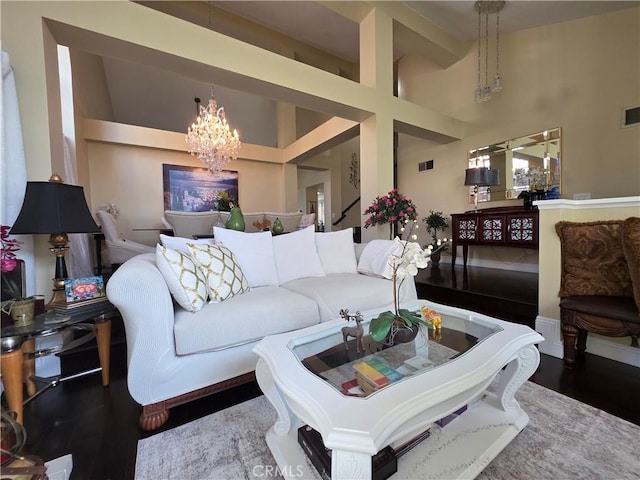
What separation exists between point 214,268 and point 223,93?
5.86m

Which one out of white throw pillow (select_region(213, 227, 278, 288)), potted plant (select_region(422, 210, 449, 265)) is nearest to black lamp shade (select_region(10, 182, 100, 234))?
white throw pillow (select_region(213, 227, 278, 288))

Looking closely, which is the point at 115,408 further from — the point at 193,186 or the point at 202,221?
the point at 193,186

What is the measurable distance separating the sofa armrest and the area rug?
0.86ft

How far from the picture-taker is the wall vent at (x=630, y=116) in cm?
300

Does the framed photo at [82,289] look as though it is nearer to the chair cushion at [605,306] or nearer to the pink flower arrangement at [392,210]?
the pink flower arrangement at [392,210]

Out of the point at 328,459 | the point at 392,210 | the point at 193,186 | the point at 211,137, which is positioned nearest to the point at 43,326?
the point at 328,459

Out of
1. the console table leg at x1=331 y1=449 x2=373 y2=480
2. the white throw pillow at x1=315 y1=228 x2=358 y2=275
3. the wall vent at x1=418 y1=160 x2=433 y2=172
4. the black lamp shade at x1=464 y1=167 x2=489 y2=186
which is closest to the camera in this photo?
the console table leg at x1=331 y1=449 x2=373 y2=480

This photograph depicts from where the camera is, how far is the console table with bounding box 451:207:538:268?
3.36 meters

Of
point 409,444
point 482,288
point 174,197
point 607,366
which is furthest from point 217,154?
point 607,366

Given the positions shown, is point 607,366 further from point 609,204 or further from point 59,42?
point 59,42

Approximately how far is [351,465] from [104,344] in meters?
1.72

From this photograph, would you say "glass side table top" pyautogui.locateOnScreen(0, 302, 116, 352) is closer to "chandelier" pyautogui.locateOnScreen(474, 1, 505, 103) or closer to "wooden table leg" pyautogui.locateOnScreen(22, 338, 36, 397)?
"wooden table leg" pyautogui.locateOnScreen(22, 338, 36, 397)

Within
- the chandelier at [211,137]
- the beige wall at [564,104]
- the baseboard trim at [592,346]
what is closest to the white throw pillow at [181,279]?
the baseboard trim at [592,346]

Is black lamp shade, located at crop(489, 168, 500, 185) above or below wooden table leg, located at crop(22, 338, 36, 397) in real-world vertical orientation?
above
